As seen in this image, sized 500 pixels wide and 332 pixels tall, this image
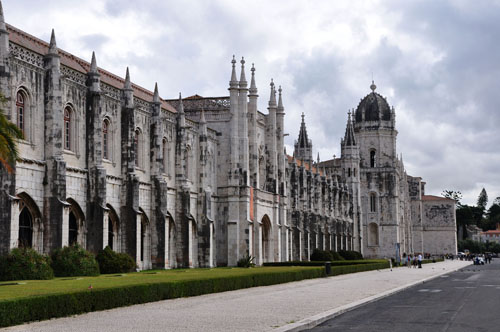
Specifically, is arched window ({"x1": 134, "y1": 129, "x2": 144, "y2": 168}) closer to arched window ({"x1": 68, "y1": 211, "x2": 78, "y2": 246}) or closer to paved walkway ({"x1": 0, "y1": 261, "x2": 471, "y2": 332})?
arched window ({"x1": 68, "y1": 211, "x2": 78, "y2": 246})

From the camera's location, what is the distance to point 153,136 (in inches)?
1800

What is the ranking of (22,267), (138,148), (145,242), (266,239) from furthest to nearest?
(266,239)
(138,148)
(145,242)
(22,267)

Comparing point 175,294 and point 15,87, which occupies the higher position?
point 15,87

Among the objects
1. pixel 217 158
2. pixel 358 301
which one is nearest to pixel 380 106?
pixel 217 158

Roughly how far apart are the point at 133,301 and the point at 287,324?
245 inches

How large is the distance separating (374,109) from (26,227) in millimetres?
90355

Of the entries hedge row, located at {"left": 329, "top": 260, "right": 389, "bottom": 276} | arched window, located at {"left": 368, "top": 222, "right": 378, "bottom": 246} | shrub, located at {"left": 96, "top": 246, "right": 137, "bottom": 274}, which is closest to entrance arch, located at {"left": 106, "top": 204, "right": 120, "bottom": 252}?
shrub, located at {"left": 96, "top": 246, "right": 137, "bottom": 274}

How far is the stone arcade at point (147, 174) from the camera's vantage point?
33.1 metres

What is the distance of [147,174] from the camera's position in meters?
45.4

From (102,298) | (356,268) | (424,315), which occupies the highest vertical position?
(102,298)

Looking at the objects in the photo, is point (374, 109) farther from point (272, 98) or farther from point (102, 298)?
point (102, 298)

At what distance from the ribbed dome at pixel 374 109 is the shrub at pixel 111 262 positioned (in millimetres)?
85545

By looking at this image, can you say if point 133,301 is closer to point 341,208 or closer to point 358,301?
point 358,301

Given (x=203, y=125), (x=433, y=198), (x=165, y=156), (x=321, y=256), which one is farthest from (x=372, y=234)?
(x=165, y=156)
